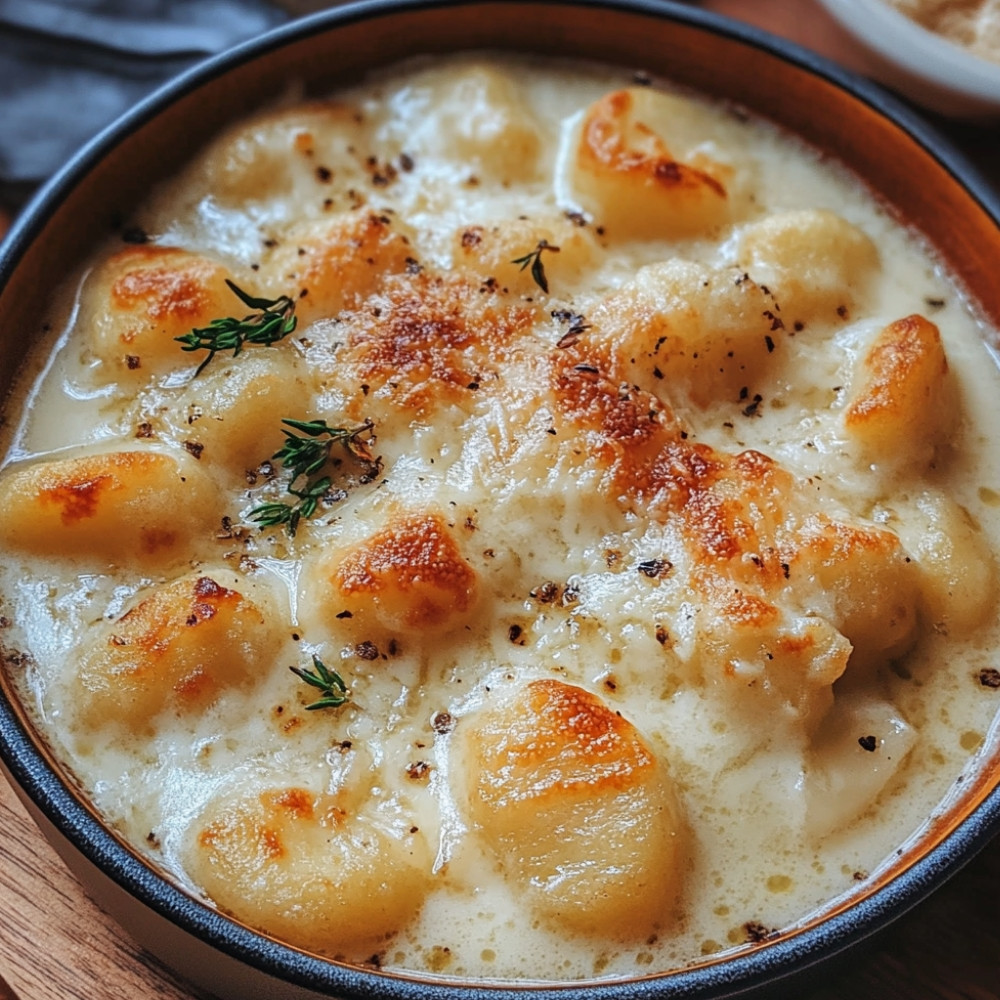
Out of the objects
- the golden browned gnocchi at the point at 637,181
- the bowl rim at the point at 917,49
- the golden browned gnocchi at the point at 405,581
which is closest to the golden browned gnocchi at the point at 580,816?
the golden browned gnocchi at the point at 405,581

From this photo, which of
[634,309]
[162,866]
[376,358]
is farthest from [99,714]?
[634,309]

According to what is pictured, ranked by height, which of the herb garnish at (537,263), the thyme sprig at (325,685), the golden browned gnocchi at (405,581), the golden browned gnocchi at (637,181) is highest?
the golden browned gnocchi at (637,181)

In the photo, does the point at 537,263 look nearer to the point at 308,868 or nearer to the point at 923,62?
the point at 308,868

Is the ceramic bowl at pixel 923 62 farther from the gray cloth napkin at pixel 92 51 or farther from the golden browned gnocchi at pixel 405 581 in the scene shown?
the golden browned gnocchi at pixel 405 581

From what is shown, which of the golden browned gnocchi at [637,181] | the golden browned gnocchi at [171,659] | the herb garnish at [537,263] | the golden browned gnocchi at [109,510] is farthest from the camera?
the golden browned gnocchi at [637,181]

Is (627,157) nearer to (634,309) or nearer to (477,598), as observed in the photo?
(634,309)

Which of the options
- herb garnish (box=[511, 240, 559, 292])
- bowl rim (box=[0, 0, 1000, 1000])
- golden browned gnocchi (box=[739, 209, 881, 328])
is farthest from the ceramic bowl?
bowl rim (box=[0, 0, 1000, 1000])
